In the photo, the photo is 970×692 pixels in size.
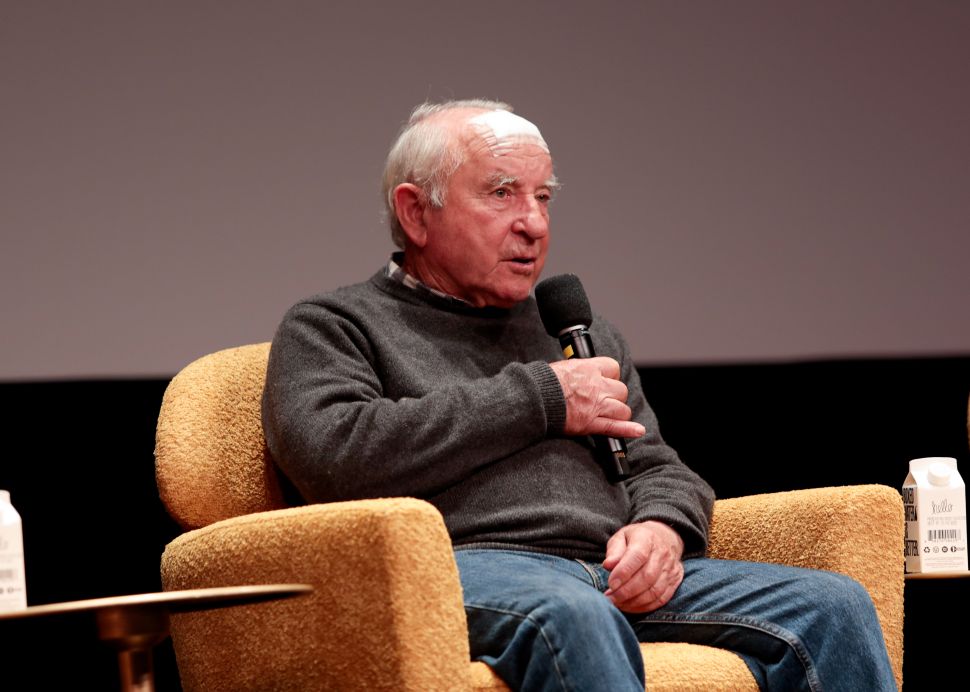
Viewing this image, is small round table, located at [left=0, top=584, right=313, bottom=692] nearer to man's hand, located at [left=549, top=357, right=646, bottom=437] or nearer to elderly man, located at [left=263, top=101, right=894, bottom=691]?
elderly man, located at [left=263, top=101, right=894, bottom=691]

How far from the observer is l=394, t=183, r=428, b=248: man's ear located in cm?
249

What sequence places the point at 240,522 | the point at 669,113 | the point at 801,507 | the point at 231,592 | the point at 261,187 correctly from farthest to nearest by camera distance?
1. the point at 669,113
2. the point at 261,187
3. the point at 801,507
4. the point at 240,522
5. the point at 231,592

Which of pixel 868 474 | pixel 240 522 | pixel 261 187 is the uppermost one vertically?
pixel 261 187

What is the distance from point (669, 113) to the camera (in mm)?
3498

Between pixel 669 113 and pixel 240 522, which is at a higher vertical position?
pixel 669 113

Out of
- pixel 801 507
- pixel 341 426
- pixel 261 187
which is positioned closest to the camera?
pixel 341 426

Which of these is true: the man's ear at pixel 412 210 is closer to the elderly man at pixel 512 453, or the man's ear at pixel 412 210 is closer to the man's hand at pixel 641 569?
the elderly man at pixel 512 453

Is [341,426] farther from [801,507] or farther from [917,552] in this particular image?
[917,552]

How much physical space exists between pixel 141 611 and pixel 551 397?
2.58 feet

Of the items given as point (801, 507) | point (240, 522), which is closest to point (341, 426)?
point (240, 522)

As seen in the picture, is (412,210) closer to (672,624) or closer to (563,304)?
(563,304)

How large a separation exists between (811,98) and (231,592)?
8.23ft

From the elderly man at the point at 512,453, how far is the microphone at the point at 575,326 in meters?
0.03

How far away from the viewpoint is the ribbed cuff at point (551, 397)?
217cm
